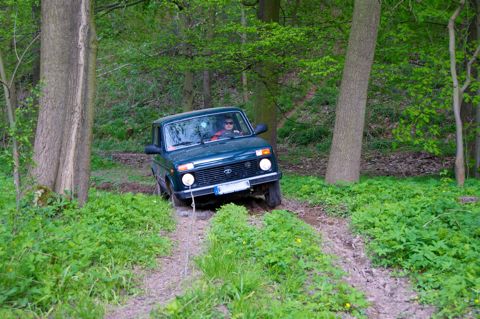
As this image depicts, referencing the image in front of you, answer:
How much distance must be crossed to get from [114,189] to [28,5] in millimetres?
6365

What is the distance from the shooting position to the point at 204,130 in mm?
9727

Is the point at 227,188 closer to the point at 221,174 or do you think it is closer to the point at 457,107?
the point at 221,174

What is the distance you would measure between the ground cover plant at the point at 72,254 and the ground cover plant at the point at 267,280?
80 centimetres

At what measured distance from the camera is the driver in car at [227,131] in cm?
968

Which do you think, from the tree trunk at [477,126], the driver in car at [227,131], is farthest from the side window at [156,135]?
the tree trunk at [477,126]

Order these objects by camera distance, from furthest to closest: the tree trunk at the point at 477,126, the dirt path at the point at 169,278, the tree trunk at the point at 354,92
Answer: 1. the tree trunk at the point at 477,126
2. the tree trunk at the point at 354,92
3. the dirt path at the point at 169,278

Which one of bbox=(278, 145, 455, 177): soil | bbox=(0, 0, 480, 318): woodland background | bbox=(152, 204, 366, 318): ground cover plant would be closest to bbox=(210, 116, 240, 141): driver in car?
bbox=(0, 0, 480, 318): woodland background

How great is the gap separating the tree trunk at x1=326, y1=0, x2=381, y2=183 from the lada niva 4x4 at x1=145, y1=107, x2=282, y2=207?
1.88 m

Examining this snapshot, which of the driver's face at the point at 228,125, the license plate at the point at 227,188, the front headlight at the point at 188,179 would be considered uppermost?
the driver's face at the point at 228,125

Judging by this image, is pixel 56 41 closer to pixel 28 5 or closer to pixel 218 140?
pixel 218 140

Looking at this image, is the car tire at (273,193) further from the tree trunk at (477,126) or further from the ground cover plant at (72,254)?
the tree trunk at (477,126)

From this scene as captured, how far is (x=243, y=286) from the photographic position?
4.96m

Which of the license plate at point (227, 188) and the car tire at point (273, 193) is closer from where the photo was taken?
the license plate at point (227, 188)

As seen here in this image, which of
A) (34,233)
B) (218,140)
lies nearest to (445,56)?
(218,140)
